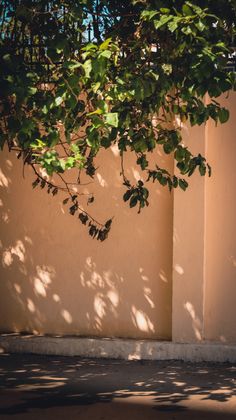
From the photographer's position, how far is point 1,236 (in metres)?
7.86

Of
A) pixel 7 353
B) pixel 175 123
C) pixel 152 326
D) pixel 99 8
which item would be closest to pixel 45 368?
pixel 7 353

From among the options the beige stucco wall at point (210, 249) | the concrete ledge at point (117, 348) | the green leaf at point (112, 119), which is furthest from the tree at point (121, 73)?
the concrete ledge at point (117, 348)

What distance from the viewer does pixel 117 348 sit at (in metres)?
7.23

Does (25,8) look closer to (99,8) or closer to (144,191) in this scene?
(99,8)

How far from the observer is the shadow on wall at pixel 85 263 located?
24.2 ft

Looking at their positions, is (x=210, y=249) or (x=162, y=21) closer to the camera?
(x=162, y=21)

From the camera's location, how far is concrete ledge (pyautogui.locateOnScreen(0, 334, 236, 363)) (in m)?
7.02

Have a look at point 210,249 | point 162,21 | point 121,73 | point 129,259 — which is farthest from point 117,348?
point 162,21

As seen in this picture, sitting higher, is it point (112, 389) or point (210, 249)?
point (210, 249)

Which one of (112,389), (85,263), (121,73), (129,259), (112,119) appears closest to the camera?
(112,119)

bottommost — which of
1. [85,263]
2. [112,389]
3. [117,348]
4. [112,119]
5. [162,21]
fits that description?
[112,389]

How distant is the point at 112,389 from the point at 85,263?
6.01 feet

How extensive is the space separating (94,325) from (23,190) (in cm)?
172

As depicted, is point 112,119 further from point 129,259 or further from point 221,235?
point 129,259
